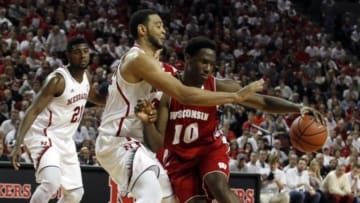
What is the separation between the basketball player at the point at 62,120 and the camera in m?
7.27

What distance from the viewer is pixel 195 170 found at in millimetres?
6059

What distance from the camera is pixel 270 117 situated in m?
14.7

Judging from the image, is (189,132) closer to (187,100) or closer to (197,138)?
(197,138)

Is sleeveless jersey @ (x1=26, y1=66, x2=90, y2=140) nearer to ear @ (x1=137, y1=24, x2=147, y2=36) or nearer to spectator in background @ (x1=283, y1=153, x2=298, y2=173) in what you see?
ear @ (x1=137, y1=24, x2=147, y2=36)

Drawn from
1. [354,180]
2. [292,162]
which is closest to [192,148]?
[292,162]

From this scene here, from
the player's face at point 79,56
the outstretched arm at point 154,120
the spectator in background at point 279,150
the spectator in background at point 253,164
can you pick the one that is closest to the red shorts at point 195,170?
the outstretched arm at point 154,120

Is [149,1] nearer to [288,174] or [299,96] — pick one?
[299,96]

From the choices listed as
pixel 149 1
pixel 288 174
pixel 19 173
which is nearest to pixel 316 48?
pixel 149 1

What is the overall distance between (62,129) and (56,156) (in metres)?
0.30

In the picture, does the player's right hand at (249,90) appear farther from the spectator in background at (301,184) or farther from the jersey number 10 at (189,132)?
the spectator in background at (301,184)

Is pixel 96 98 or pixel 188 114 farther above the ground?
pixel 96 98

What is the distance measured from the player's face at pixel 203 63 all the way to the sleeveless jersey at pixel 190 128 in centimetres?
15

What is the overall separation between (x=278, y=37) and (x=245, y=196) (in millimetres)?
10273

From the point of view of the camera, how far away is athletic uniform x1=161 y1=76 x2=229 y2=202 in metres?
5.96
